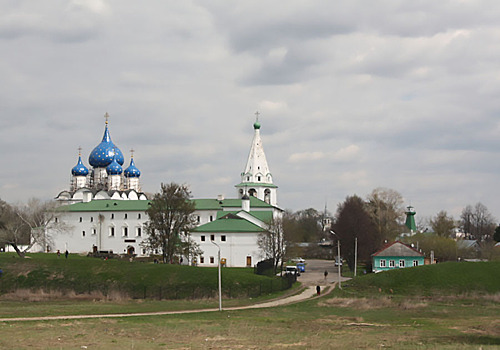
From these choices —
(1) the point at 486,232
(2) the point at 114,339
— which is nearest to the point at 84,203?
(2) the point at 114,339

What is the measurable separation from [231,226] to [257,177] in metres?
21.2

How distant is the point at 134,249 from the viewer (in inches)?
Answer: 3332

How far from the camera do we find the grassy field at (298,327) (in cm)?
2227

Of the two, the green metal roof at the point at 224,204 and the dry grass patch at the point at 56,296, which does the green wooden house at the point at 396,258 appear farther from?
the dry grass patch at the point at 56,296

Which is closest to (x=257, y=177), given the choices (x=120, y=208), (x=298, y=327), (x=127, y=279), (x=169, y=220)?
(x=120, y=208)

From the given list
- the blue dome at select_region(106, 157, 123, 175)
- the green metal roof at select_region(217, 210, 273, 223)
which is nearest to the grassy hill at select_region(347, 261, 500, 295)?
the green metal roof at select_region(217, 210, 273, 223)

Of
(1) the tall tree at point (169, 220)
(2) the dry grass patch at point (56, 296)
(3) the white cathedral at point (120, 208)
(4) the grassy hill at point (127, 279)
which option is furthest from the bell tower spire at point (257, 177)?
(2) the dry grass patch at point (56, 296)

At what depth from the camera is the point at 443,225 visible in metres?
99.9

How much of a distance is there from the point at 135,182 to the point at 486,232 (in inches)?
2704

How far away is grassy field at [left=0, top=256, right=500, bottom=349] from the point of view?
73.0 ft

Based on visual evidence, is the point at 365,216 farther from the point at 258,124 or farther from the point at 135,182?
the point at 135,182

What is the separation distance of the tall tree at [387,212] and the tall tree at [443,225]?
46.1ft

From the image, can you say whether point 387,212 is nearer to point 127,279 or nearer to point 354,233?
point 354,233

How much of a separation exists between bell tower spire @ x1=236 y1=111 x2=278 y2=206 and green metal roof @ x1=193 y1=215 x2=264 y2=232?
18072 mm
